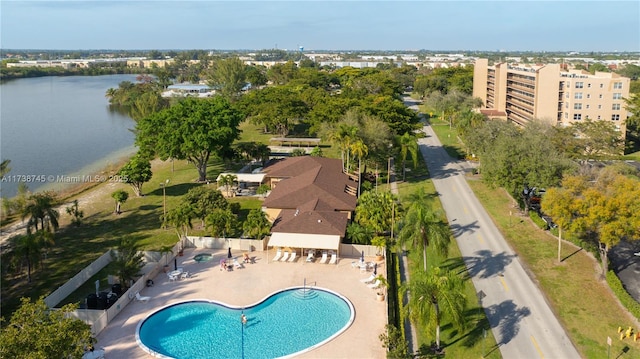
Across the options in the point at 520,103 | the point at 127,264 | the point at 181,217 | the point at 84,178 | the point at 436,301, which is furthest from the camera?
the point at 520,103

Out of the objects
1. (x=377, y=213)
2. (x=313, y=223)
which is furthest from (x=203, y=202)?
(x=377, y=213)

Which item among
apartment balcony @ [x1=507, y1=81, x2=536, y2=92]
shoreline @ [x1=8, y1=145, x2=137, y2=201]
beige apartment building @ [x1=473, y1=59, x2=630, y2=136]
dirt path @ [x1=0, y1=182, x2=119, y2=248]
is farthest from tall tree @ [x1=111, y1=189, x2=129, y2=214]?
apartment balcony @ [x1=507, y1=81, x2=536, y2=92]

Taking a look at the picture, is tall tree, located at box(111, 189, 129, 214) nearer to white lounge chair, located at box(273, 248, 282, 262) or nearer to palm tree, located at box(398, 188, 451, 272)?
white lounge chair, located at box(273, 248, 282, 262)

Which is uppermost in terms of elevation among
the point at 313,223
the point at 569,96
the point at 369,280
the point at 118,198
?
the point at 569,96

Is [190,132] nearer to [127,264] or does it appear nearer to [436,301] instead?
[127,264]

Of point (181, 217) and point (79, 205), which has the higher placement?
point (181, 217)

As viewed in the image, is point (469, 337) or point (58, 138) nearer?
point (469, 337)

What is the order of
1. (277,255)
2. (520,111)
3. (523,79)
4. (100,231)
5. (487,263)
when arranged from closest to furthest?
(487,263) < (277,255) < (100,231) < (523,79) < (520,111)
